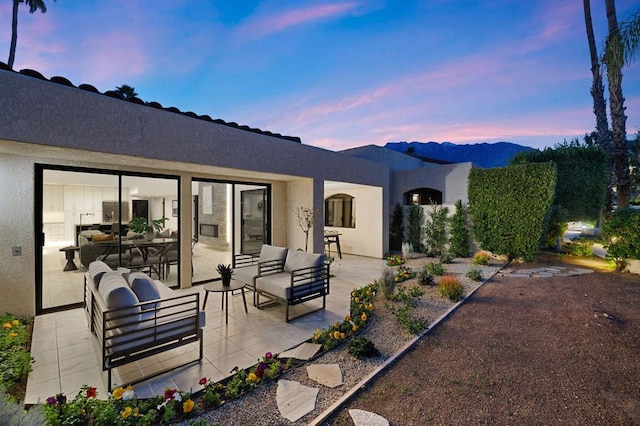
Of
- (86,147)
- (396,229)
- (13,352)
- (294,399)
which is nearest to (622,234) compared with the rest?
(396,229)

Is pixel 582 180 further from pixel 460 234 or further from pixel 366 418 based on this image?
pixel 366 418

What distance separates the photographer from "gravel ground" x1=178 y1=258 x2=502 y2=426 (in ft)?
7.72

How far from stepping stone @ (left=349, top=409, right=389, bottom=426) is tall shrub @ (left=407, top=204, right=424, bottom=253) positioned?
33.3 feet

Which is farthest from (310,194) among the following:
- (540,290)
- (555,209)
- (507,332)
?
(555,209)

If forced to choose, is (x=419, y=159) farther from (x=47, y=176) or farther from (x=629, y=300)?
(x=47, y=176)

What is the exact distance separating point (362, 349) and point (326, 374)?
574 mm

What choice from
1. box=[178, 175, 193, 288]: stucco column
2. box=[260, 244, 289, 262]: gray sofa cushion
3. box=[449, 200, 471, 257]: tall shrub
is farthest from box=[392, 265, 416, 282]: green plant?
box=[178, 175, 193, 288]: stucco column

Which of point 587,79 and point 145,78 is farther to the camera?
point 587,79

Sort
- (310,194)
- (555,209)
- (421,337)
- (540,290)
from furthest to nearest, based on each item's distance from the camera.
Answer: (555,209) < (310,194) < (540,290) < (421,337)

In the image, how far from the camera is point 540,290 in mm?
5773

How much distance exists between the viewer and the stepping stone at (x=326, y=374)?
287cm

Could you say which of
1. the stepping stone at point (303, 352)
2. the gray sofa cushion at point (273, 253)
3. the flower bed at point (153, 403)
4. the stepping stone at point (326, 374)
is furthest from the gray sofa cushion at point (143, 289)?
the gray sofa cushion at point (273, 253)

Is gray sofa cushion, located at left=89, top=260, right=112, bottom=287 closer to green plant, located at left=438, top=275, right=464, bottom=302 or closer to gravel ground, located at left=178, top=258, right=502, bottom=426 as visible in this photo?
gravel ground, located at left=178, top=258, right=502, bottom=426

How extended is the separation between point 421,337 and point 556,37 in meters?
9.78
